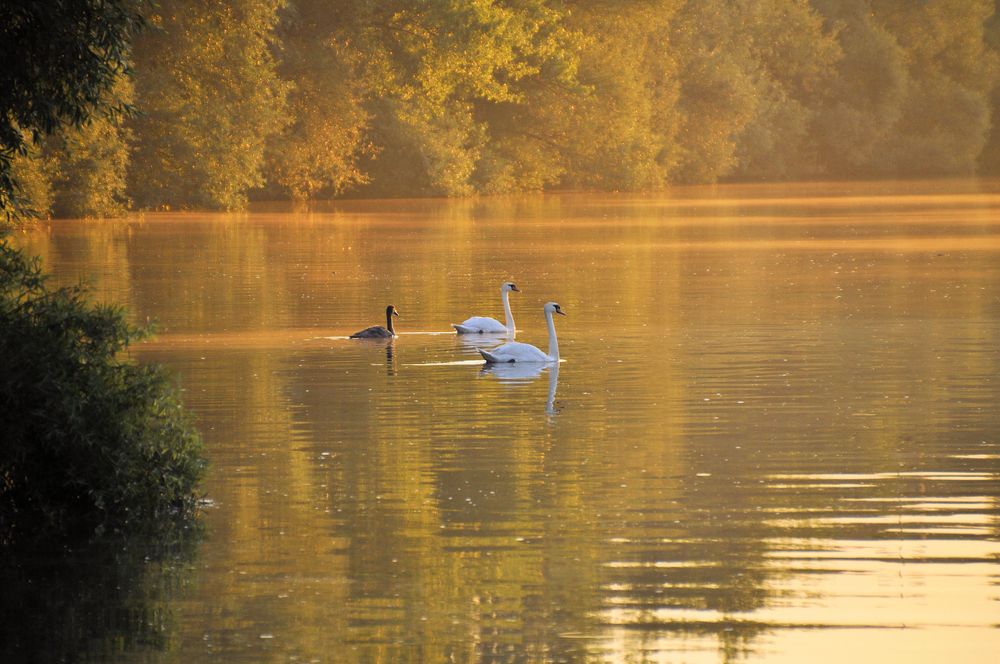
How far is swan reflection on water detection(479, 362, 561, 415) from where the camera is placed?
60.1ft

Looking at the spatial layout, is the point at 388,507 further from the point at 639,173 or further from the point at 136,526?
the point at 639,173

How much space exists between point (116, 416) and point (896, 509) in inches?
168

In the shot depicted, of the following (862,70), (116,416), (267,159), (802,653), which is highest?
(862,70)

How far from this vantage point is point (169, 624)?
28.6 ft

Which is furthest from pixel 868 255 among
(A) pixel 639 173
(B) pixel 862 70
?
(B) pixel 862 70

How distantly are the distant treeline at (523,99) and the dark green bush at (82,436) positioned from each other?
2975 cm

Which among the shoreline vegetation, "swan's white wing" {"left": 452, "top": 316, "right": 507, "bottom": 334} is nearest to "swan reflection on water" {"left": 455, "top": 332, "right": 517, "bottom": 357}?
"swan's white wing" {"left": 452, "top": 316, "right": 507, "bottom": 334}

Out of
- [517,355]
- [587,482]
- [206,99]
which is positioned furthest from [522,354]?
[206,99]

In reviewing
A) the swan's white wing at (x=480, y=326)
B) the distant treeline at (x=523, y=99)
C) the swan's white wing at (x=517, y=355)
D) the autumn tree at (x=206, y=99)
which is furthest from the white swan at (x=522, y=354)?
the autumn tree at (x=206, y=99)

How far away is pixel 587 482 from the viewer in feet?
39.6

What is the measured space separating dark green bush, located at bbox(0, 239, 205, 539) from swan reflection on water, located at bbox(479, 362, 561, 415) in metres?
6.47

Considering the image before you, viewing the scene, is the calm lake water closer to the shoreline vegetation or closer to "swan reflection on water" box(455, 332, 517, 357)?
"swan reflection on water" box(455, 332, 517, 357)

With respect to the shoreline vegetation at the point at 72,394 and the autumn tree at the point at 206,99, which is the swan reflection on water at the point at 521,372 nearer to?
the shoreline vegetation at the point at 72,394

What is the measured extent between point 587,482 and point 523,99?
69.0 meters
